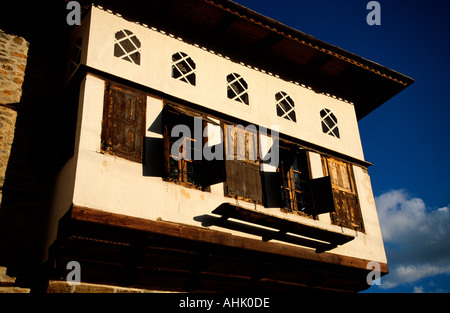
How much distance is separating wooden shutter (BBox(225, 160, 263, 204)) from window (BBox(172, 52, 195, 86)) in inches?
72.3

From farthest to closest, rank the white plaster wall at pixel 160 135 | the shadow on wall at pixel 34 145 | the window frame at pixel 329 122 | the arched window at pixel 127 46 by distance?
1. the window frame at pixel 329 122
2. the arched window at pixel 127 46
3. the shadow on wall at pixel 34 145
4. the white plaster wall at pixel 160 135

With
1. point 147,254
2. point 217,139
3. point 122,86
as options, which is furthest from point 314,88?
point 147,254

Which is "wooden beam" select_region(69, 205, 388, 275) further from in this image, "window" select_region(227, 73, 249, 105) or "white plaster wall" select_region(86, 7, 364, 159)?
"window" select_region(227, 73, 249, 105)

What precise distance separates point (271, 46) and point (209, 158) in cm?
348

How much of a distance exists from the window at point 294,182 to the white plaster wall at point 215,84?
67cm

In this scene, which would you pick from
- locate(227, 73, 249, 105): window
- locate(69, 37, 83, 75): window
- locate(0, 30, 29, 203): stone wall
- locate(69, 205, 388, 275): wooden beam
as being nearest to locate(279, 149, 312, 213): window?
locate(69, 205, 388, 275): wooden beam

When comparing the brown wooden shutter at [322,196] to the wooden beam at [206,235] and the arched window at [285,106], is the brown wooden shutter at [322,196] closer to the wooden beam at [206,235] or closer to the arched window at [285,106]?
the wooden beam at [206,235]

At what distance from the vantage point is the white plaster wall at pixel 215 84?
8609mm

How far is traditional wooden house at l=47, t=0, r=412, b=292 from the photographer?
24.6 ft

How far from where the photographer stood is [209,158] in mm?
8469

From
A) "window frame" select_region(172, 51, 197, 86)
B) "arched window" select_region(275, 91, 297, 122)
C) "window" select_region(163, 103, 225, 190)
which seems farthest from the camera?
"arched window" select_region(275, 91, 297, 122)

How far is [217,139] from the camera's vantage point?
8914mm

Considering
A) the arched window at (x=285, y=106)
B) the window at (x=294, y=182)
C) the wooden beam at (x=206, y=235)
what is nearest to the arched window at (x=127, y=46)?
the wooden beam at (x=206, y=235)

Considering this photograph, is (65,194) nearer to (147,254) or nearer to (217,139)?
(147,254)
